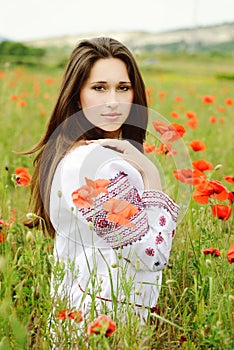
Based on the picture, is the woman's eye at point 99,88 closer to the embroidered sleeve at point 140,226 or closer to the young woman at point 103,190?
the young woman at point 103,190

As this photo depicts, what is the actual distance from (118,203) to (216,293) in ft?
1.59

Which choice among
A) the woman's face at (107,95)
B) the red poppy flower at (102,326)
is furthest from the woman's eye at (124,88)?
the red poppy flower at (102,326)

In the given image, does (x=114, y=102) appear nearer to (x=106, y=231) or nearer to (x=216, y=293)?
(x=106, y=231)

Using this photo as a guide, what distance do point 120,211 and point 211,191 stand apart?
1.33ft

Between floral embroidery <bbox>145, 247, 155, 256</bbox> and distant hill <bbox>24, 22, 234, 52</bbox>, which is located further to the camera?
distant hill <bbox>24, 22, 234, 52</bbox>

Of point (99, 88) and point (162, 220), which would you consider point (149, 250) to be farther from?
point (99, 88)

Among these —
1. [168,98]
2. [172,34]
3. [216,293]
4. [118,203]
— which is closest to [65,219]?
[118,203]

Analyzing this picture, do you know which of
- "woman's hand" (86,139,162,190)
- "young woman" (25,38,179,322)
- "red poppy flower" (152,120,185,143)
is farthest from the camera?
"red poppy flower" (152,120,185,143)

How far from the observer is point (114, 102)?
202cm

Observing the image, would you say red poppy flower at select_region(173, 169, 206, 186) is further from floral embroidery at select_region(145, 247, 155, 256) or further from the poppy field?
floral embroidery at select_region(145, 247, 155, 256)

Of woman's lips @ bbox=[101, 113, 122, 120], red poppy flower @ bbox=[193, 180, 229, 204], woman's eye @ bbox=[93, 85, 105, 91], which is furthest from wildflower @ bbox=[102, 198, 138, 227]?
woman's eye @ bbox=[93, 85, 105, 91]

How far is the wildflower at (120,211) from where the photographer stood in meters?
1.57

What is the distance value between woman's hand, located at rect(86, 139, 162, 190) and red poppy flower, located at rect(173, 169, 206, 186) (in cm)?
20

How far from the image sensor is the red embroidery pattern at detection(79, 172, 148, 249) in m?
1.79
